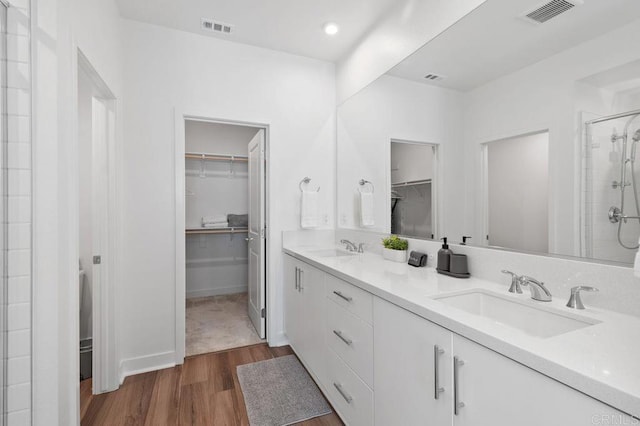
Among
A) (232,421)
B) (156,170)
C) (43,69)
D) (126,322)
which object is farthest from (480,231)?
(126,322)

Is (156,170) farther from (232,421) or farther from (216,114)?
(232,421)

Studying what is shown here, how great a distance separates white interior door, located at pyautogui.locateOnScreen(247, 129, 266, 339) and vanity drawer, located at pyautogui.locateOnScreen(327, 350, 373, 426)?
1.17 metres

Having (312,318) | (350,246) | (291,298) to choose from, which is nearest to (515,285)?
(312,318)

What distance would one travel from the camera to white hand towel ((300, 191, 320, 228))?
2746 millimetres

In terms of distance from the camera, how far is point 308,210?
276 centimetres

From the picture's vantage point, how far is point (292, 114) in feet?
9.14

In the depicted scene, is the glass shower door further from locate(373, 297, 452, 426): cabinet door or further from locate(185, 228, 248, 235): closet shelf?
locate(185, 228, 248, 235): closet shelf

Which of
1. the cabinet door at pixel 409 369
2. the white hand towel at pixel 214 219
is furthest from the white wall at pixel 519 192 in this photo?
the white hand towel at pixel 214 219

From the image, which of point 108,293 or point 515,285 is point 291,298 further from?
point 515,285

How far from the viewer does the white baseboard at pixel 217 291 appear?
161 inches

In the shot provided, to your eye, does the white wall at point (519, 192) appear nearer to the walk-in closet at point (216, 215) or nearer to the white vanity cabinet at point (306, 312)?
the white vanity cabinet at point (306, 312)

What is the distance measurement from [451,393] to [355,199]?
1.90 metres

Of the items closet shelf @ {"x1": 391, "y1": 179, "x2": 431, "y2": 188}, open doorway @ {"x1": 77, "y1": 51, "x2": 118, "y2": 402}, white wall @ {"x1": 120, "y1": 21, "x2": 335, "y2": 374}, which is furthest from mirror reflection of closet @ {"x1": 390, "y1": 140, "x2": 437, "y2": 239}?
open doorway @ {"x1": 77, "y1": 51, "x2": 118, "y2": 402}

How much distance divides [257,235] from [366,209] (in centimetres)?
108
